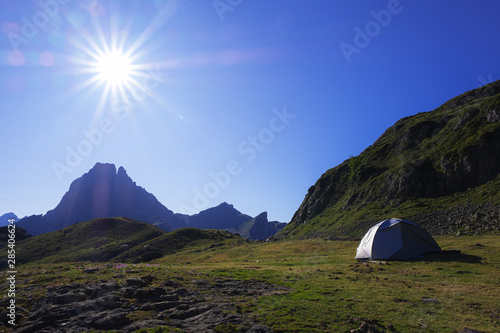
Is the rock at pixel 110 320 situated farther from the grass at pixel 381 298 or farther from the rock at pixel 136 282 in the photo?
the rock at pixel 136 282

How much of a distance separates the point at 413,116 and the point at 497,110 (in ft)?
213

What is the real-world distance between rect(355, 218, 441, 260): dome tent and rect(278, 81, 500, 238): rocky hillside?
23028 millimetres

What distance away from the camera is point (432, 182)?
70.9 meters

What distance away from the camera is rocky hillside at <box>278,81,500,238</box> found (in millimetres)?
53472

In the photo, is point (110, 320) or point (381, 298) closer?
point (110, 320)

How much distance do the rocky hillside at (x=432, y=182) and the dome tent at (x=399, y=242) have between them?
23.0 metres

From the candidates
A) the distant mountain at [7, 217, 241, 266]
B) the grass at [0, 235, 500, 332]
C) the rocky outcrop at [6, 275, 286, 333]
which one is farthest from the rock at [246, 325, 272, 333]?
the distant mountain at [7, 217, 241, 266]

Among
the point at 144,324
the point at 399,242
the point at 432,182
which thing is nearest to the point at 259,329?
the point at 144,324

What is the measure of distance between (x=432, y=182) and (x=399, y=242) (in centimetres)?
5502

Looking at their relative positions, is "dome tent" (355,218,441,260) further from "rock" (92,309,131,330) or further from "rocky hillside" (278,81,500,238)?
"rock" (92,309,131,330)

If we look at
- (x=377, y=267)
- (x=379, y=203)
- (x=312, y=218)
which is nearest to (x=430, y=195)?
(x=379, y=203)

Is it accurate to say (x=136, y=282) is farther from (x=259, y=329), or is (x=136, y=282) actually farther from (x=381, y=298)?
(x=381, y=298)

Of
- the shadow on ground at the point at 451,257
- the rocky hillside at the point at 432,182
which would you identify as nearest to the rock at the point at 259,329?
the shadow on ground at the point at 451,257

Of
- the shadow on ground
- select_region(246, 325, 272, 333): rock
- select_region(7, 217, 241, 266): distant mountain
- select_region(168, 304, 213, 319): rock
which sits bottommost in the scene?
the shadow on ground
